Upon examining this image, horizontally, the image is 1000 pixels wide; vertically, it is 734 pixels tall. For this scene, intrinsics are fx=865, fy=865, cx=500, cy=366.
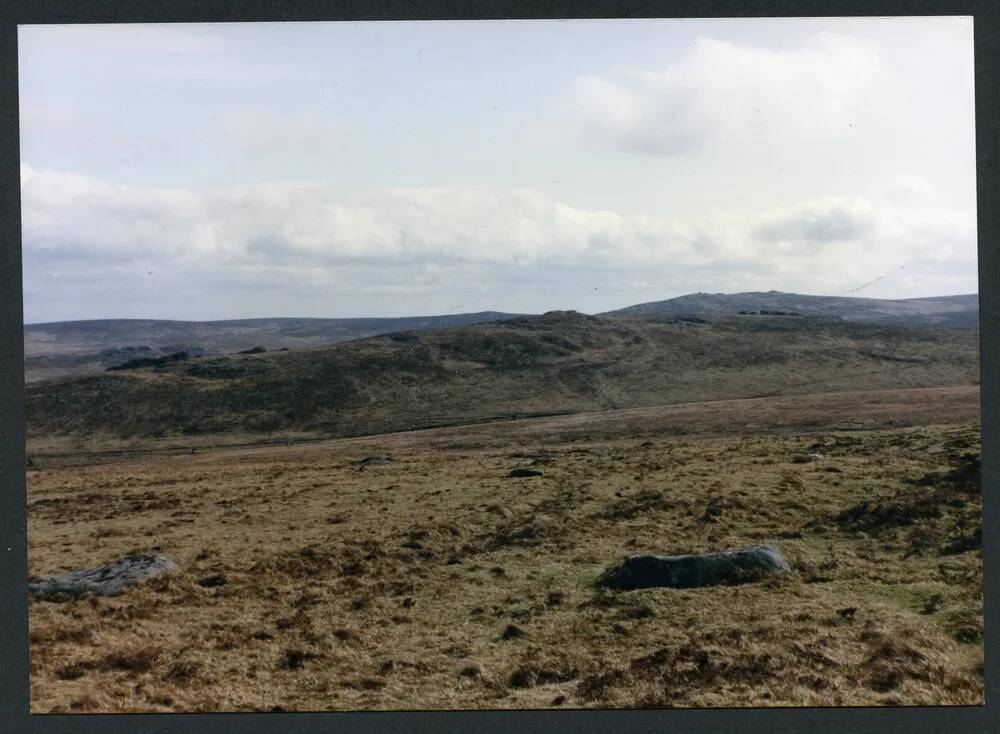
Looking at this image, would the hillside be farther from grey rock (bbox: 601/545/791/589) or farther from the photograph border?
the photograph border

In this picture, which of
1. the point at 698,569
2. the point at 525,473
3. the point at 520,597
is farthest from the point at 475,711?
the point at 525,473

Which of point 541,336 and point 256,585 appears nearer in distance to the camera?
point 256,585

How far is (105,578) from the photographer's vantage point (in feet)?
68.6

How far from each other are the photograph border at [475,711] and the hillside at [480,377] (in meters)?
63.3

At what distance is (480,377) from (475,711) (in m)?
86.3

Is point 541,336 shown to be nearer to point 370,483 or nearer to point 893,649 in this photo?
point 370,483

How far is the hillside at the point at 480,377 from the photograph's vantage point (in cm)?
8688

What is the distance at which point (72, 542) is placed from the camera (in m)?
27.5

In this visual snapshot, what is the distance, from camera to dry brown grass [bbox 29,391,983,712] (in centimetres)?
1554

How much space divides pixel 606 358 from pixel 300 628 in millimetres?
94329

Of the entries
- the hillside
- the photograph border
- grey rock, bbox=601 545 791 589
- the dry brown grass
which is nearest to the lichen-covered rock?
the dry brown grass

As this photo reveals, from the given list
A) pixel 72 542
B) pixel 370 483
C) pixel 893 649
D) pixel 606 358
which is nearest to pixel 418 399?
pixel 606 358

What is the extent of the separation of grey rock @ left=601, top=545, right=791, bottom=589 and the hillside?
59.5 metres

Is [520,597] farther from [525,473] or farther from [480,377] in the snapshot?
[480,377]
